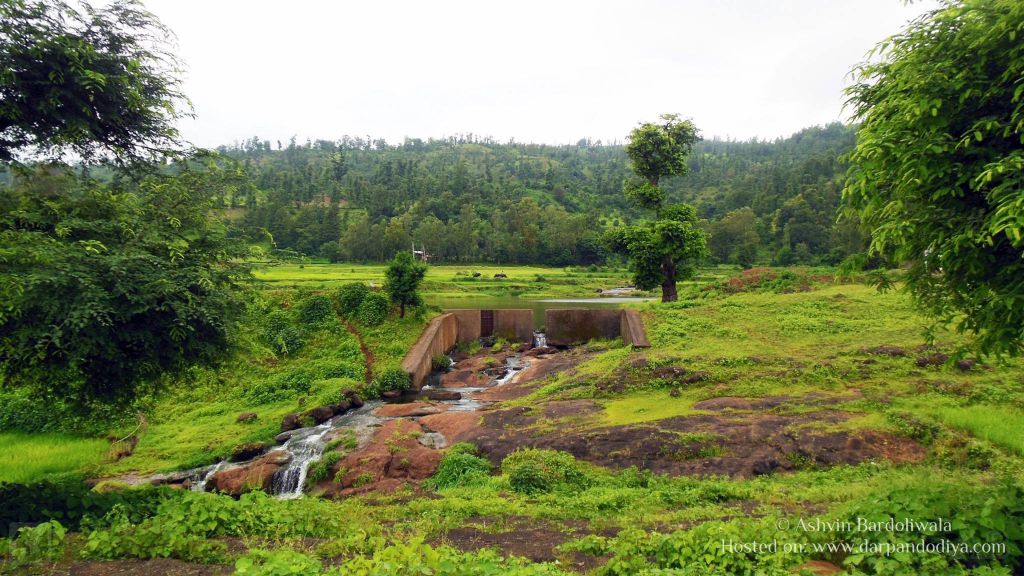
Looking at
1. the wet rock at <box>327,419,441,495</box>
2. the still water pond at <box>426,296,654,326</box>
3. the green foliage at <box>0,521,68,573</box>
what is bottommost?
the still water pond at <box>426,296,654,326</box>

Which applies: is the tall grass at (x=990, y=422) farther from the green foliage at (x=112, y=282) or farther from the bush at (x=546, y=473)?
the green foliage at (x=112, y=282)

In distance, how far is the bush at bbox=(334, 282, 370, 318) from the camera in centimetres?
2405

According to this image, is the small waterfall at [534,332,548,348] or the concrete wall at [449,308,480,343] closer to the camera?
the small waterfall at [534,332,548,348]

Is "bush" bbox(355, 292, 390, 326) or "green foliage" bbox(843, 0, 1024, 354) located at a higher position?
"green foliage" bbox(843, 0, 1024, 354)

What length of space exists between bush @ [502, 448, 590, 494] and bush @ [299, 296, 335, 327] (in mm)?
15394

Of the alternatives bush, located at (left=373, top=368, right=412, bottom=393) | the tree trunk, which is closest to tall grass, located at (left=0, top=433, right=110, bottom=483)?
bush, located at (left=373, top=368, right=412, bottom=393)

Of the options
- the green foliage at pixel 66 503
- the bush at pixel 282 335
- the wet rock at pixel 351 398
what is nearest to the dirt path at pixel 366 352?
the wet rock at pixel 351 398

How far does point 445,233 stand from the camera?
76.7 m

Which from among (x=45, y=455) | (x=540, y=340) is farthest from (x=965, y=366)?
(x=45, y=455)

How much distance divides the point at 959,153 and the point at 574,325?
22.8 m

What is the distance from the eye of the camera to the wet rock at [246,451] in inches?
511

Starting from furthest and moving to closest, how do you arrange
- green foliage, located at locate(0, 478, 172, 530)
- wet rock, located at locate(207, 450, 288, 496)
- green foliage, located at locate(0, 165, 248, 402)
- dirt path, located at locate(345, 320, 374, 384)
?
1. dirt path, located at locate(345, 320, 374, 384)
2. wet rock, located at locate(207, 450, 288, 496)
3. green foliage, located at locate(0, 478, 172, 530)
4. green foliage, located at locate(0, 165, 248, 402)

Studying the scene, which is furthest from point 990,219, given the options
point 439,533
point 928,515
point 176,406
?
point 176,406

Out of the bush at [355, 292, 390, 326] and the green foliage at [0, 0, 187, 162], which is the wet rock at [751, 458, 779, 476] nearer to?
the green foliage at [0, 0, 187, 162]
